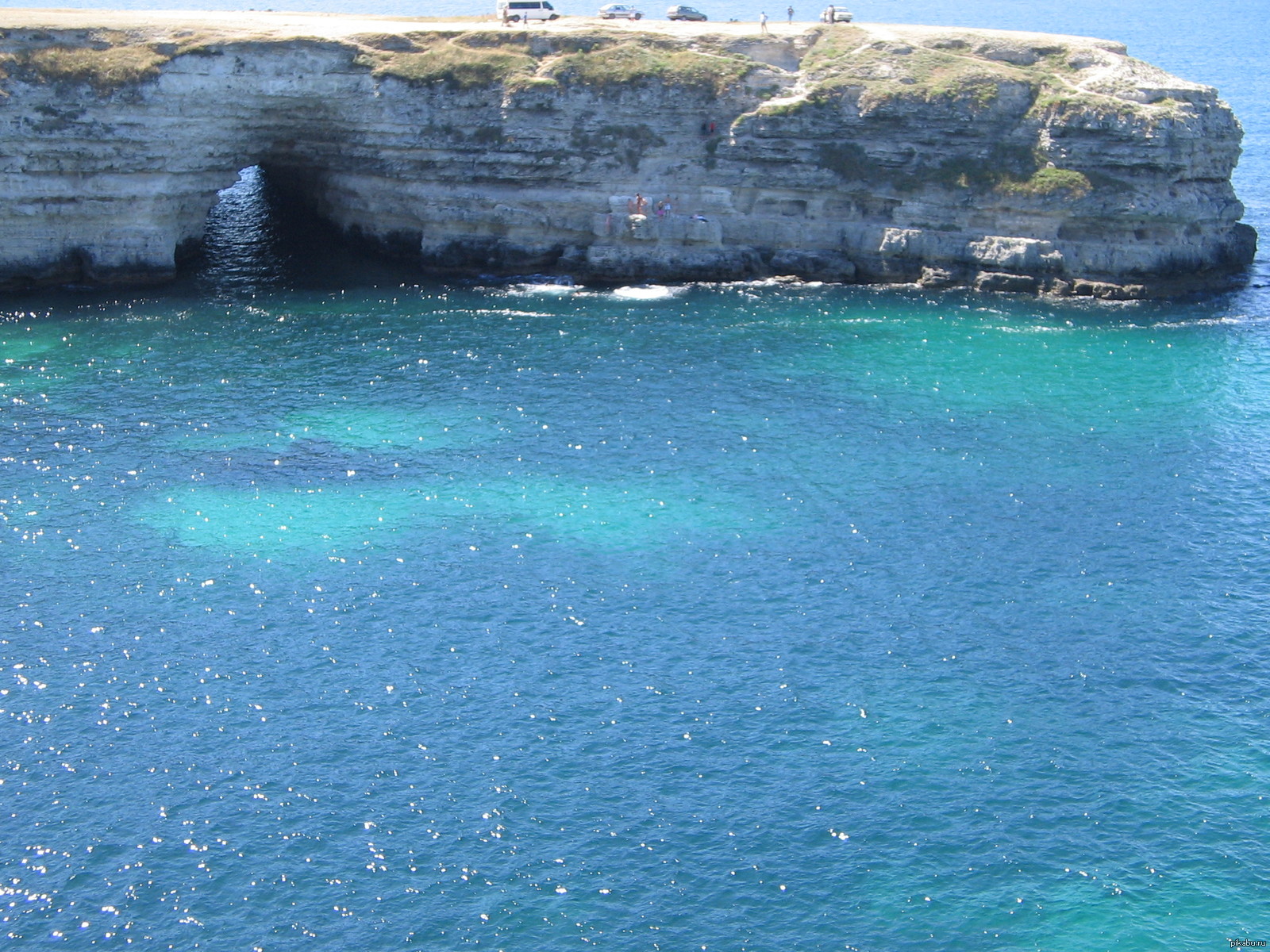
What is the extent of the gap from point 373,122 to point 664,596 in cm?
4618

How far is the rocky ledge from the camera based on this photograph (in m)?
83.6

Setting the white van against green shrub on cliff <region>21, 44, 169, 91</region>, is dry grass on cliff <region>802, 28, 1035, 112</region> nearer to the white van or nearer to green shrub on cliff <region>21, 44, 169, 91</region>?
the white van

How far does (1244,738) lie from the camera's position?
4584 centimetres

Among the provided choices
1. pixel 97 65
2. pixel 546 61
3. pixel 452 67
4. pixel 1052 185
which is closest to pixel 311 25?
pixel 452 67

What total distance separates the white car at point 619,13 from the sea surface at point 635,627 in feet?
93.3

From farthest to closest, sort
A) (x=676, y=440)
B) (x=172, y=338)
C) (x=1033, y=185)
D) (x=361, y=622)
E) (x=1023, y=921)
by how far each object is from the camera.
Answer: (x=1033, y=185)
(x=172, y=338)
(x=676, y=440)
(x=361, y=622)
(x=1023, y=921)

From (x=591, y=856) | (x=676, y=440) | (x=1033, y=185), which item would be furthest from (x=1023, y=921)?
(x=1033, y=185)

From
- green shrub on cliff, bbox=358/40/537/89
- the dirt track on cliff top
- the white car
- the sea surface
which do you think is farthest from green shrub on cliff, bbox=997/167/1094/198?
the white car

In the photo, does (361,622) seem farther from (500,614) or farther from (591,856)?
(591,856)

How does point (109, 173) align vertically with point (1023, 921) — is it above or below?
above

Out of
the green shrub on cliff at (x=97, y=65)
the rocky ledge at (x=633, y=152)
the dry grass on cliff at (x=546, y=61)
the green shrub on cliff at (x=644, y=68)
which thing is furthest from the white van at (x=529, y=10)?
the green shrub on cliff at (x=97, y=65)

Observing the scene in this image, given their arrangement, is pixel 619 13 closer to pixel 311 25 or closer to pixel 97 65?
pixel 311 25

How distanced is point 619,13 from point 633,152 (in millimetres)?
19753

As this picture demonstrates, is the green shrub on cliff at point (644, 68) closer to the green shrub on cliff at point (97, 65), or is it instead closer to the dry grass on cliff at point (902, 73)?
the dry grass on cliff at point (902, 73)
